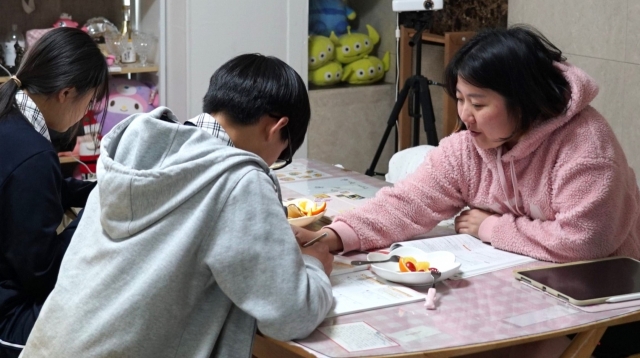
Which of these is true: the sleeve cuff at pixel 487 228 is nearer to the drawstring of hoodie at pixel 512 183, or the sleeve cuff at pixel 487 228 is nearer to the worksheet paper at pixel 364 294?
the drawstring of hoodie at pixel 512 183

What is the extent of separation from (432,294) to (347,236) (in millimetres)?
358

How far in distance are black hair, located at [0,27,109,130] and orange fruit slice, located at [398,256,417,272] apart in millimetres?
870

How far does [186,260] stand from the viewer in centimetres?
133

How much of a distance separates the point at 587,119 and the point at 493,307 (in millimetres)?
540

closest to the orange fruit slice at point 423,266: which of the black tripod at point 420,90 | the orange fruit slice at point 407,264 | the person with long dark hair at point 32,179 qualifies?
the orange fruit slice at point 407,264

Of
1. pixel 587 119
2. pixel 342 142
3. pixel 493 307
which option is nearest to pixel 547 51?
pixel 587 119

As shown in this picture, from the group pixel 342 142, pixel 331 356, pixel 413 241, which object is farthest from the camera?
pixel 342 142

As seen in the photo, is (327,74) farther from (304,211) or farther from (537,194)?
(537,194)

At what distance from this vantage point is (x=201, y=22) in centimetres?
368

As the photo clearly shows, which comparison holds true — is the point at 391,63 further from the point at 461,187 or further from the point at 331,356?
the point at 331,356

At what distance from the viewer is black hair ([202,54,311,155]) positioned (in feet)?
4.98

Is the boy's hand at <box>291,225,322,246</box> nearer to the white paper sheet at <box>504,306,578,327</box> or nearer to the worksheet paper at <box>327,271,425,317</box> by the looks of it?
the worksheet paper at <box>327,271,425,317</box>

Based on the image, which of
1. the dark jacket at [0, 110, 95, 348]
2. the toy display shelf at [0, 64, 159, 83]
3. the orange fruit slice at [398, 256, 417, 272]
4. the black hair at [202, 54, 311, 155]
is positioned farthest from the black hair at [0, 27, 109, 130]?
the toy display shelf at [0, 64, 159, 83]

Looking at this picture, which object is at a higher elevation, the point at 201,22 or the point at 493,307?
the point at 201,22
